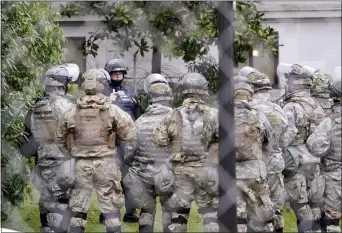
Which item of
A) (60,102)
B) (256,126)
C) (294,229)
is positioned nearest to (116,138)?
(60,102)

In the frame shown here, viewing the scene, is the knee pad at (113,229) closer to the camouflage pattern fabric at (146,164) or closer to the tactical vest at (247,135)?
the camouflage pattern fabric at (146,164)

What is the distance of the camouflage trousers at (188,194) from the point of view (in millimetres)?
1871

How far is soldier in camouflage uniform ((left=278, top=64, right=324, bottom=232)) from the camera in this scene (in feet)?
7.13

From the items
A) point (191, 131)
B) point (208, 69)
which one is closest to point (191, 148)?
point (191, 131)

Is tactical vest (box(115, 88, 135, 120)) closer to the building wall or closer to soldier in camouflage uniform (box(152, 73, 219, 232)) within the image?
soldier in camouflage uniform (box(152, 73, 219, 232))

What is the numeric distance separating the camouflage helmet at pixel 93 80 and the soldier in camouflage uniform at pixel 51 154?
11cm

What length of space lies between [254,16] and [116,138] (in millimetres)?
604

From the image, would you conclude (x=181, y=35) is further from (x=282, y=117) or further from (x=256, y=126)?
(x=282, y=117)

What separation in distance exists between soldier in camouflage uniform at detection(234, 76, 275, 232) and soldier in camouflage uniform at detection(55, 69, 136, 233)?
282mm

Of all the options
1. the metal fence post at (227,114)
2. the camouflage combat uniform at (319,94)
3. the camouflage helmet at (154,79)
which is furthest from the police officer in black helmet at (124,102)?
the metal fence post at (227,114)

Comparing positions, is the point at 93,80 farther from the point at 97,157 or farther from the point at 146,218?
Answer: the point at 146,218

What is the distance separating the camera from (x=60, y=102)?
2.11 metres

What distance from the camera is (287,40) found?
5.54 ft

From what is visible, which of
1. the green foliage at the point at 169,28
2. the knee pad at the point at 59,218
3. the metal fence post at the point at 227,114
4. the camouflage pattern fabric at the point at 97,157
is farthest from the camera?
the knee pad at the point at 59,218
